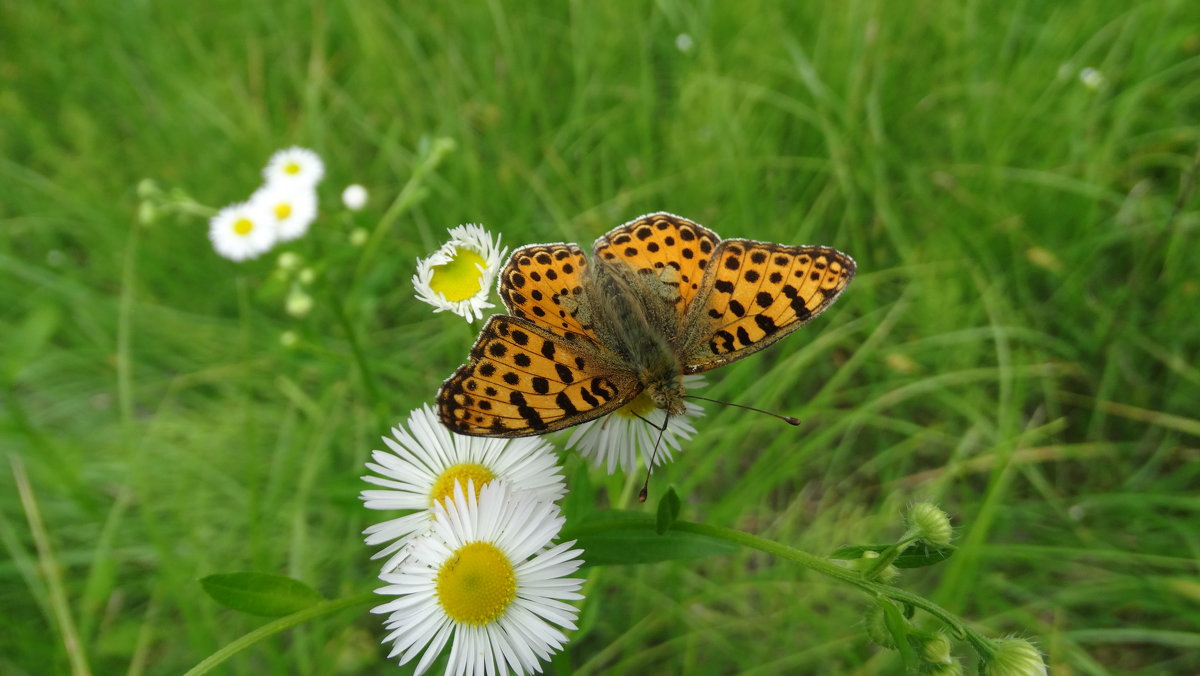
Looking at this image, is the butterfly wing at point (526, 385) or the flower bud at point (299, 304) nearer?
the butterfly wing at point (526, 385)

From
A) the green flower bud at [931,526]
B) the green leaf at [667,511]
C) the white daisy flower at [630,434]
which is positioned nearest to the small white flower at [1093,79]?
the white daisy flower at [630,434]

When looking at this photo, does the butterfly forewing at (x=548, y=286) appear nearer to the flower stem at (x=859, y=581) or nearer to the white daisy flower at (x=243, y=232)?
the flower stem at (x=859, y=581)

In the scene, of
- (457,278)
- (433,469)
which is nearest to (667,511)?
(433,469)

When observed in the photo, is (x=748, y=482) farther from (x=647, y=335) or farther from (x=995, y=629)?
(x=647, y=335)

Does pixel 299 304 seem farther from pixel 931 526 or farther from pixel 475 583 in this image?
pixel 931 526

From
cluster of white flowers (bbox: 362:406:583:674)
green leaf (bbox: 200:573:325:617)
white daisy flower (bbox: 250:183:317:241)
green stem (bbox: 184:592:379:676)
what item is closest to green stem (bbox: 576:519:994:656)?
cluster of white flowers (bbox: 362:406:583:674)
